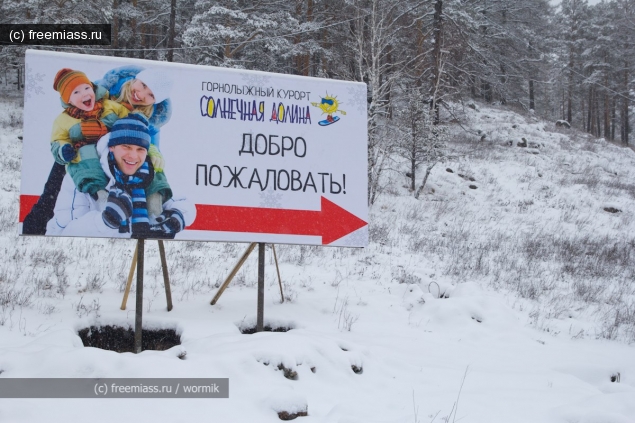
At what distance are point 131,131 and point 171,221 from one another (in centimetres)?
95

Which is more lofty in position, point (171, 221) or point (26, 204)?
point (26, 204)

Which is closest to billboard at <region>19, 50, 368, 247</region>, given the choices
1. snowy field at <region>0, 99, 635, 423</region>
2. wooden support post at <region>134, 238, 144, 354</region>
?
wooden support post at <region>134, 238, 144, 354</region>

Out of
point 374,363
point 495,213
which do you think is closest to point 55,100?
point 374,363

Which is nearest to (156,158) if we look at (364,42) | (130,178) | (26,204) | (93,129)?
(130,178)

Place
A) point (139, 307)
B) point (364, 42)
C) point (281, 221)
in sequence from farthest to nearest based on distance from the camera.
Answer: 1. point (364, 42)
2. point (281, 221)
3. point (139, 307)

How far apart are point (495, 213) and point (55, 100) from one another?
43.7ft

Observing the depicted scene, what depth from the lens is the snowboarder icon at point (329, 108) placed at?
16.8 feet

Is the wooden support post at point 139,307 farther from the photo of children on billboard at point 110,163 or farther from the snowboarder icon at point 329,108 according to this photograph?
the snowboarder icon at point 329,108

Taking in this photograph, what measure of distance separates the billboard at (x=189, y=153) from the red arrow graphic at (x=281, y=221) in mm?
11

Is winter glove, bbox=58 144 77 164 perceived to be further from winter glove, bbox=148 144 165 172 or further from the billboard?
winter glove, bbox=148 144 165 172

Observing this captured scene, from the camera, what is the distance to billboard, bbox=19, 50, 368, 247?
4359 millimetres

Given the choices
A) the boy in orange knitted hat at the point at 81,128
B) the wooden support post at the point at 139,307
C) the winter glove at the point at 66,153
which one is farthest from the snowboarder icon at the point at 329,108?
the winter glove at the point at 66,153

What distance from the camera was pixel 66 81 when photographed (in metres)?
4.39

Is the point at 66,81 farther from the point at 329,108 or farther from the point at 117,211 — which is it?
the point at 329,108
